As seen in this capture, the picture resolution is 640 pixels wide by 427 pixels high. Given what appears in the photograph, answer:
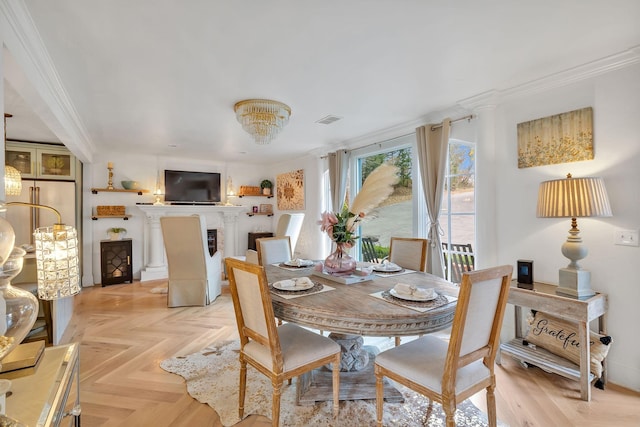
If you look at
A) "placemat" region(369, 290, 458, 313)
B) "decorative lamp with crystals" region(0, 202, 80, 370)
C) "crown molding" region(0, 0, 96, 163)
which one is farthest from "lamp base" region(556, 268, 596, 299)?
"crown molding" region(0, 0, 96, 163)

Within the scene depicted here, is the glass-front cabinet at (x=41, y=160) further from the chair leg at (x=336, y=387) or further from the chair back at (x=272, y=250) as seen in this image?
the chair leg at (x=336, y=387)

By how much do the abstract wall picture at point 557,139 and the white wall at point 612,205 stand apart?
5 cm

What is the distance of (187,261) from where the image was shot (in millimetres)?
3912

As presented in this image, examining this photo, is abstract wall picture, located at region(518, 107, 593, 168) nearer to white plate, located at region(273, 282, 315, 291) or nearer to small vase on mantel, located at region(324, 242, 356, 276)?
small vase on mantel, located at region(324, 242, 356, 276)

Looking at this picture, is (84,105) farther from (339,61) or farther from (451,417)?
(451,417)

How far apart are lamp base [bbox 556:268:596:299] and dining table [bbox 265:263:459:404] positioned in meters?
0.89

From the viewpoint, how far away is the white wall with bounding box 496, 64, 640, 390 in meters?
2.10

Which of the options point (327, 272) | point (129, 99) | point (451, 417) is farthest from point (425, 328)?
point (129, 99)

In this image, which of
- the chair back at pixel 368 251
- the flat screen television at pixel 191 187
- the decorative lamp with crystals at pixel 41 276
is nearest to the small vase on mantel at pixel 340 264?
the decorative lamp with crystals at pixel 41 276

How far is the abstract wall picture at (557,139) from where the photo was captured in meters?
2.29

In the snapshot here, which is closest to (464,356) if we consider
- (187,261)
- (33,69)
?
(33,69)

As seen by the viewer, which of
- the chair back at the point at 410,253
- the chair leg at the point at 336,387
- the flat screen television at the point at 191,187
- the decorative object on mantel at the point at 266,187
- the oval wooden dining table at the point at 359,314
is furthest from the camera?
the decorative object on mantel at the point at 266,187

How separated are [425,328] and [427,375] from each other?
21cm

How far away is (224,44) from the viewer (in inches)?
76.1
